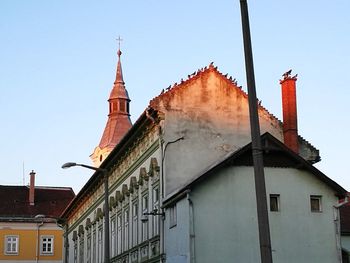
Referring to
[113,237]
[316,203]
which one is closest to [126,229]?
[113,237]

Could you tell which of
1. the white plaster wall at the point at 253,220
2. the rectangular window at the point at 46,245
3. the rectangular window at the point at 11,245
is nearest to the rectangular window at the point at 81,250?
the rectangular window at the point at 46,245

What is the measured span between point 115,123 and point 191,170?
178 feet

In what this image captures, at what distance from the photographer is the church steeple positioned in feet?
268

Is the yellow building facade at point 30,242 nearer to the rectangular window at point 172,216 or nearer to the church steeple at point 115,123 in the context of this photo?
Result: the church steeple at point 115,123

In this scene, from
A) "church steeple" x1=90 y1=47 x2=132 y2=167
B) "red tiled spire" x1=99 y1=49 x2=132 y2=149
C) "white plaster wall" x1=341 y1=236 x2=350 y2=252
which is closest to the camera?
"white plaster wall" x1=341 y1=236 x2=350 y2=252

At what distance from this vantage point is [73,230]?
56.2 metres

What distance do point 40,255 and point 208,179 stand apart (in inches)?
1902

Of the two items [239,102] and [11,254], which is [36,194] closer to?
[11,254]

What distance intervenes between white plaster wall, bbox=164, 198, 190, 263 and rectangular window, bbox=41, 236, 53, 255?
45332 millimetres

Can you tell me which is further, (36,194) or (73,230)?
(36,194)

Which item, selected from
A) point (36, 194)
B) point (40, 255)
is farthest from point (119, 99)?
point (40, 255)

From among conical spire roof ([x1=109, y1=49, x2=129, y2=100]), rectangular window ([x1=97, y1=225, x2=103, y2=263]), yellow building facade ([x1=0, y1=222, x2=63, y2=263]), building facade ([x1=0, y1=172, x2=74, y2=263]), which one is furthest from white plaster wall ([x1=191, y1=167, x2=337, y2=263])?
conical spire roof ([x1=109, y1=49, x2=129, y2=100])

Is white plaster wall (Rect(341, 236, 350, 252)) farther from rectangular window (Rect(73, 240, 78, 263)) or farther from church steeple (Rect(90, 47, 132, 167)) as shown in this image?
church steeple (Rect(90, 47, 132, 167))

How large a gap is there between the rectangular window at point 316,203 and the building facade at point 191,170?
194mm
